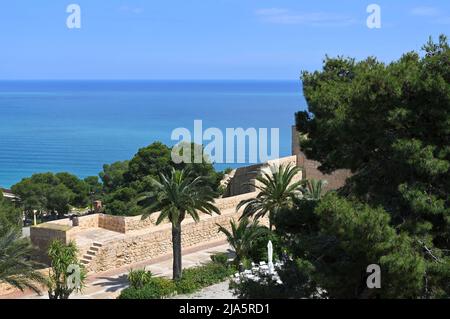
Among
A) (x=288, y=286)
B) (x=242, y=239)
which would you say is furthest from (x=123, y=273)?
(x=288, y=286)

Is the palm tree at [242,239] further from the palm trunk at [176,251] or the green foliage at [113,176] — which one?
the green foliage at [113,176]

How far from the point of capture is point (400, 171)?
964cm

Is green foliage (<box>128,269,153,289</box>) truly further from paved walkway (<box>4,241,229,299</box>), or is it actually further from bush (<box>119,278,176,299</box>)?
paved walkway (<box>4,241,229,299</box>)

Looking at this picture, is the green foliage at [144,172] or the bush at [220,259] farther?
the green foliage at [144,172]

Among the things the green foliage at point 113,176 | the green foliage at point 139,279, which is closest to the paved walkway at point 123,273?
the green foliage at point 139,279

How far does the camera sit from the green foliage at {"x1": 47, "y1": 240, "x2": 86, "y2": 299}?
1579 cm

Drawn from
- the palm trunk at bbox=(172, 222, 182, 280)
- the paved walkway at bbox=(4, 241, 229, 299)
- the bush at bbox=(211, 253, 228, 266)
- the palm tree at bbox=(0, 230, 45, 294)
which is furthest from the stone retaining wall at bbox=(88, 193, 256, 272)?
the palm tree at bbox=(0, 230, 45, 294)

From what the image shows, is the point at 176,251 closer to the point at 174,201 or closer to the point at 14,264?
the point at 174,201

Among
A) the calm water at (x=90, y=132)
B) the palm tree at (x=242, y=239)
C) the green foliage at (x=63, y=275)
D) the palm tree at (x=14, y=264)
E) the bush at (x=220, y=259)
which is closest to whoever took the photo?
the palm tree at (x=14, y=264)

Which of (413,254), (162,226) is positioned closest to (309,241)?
(413,254)

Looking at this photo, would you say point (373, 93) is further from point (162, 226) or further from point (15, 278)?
point (162, 226)

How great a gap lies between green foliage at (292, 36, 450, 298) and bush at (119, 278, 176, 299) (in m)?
6.60

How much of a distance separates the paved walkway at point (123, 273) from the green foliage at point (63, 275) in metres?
0.34

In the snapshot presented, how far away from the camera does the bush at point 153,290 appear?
15242mm
